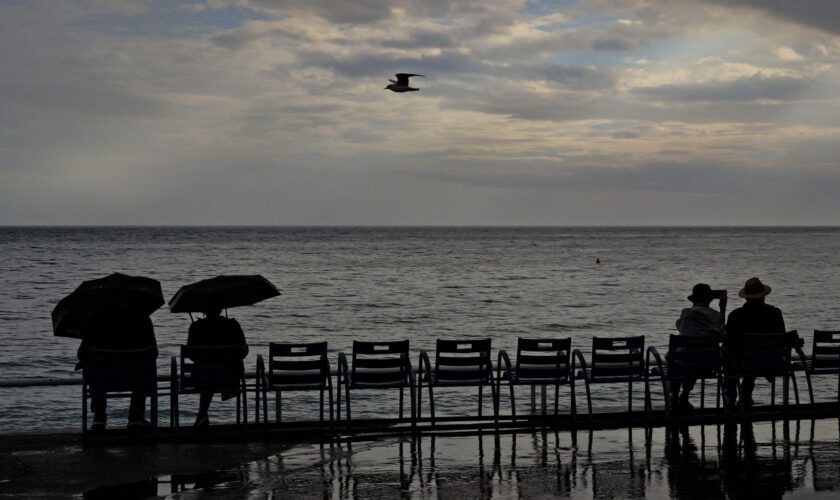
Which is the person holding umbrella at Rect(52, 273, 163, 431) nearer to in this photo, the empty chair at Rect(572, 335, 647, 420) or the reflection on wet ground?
the reflection on wet ground

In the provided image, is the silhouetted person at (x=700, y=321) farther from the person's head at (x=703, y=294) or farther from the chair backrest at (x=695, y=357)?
the chair backrest at (x=695, y=357)

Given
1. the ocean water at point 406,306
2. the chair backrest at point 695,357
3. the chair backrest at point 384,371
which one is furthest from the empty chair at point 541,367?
the ocean water at point 406,306

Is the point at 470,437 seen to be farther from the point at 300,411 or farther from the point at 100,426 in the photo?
the point at 300,411

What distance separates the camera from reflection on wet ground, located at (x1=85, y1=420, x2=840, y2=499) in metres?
8.09

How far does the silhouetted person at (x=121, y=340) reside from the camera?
1031 cm

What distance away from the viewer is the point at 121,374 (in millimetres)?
10000

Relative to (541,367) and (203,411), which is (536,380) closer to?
(541,367)

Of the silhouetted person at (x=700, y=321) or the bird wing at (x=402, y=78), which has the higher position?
the bird wing at (x=402, y=78)

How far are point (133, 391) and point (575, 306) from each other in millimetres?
38630

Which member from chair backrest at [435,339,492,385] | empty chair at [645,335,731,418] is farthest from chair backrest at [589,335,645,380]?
chair backrest at [435,339,492,385]

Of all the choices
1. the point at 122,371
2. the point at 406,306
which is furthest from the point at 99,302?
the point at 406,306

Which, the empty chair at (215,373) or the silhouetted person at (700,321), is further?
the silhouetted person at (700,321)

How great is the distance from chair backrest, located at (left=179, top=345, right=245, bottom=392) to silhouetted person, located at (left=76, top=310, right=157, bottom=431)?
567 millimetres

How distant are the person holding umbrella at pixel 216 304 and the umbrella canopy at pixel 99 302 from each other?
0.34m
